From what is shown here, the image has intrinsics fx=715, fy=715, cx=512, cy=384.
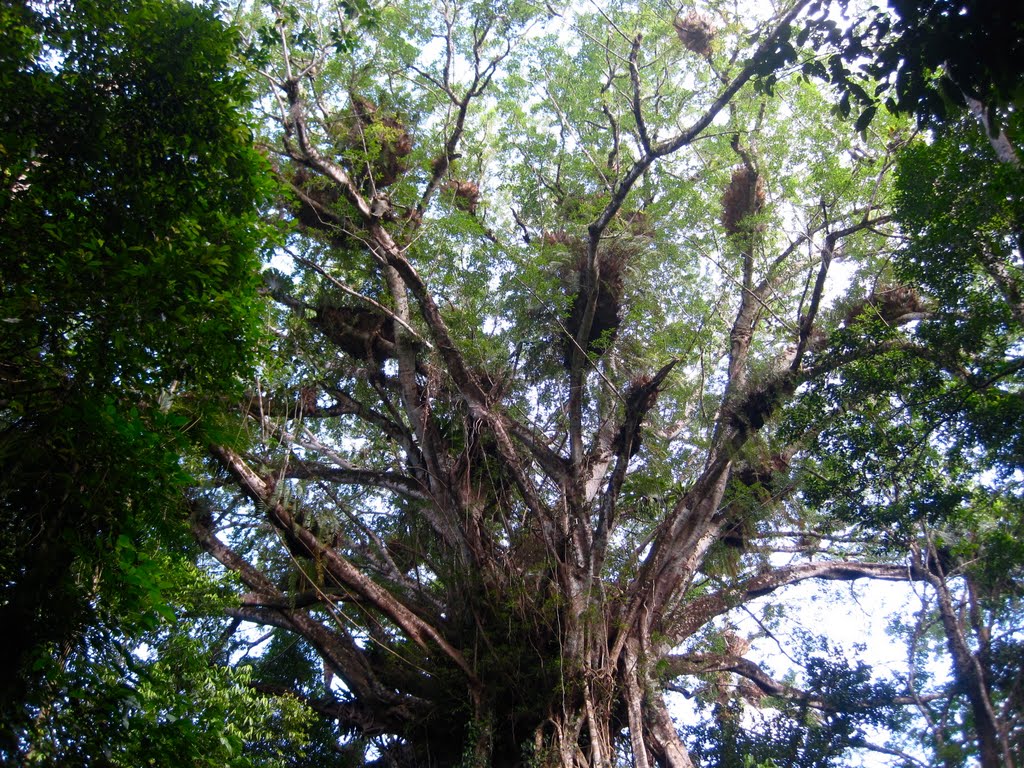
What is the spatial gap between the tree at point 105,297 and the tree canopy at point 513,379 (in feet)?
0.07

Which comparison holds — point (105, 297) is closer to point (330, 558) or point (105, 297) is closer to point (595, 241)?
point (330, 558)

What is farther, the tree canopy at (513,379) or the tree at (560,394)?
the tree at (560,394)

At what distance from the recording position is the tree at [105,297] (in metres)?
3.02

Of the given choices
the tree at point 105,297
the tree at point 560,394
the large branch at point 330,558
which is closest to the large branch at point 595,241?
the tree at point 560,394

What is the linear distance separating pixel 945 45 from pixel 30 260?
4092mm

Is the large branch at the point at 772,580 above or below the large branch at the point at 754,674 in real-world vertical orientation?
above

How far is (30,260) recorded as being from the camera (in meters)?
3.11

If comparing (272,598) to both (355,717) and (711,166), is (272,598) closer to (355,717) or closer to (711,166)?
(355,717)

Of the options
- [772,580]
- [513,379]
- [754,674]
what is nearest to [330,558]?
[513,379]

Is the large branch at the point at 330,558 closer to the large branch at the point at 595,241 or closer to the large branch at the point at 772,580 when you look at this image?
the large branch at the point at 595,241

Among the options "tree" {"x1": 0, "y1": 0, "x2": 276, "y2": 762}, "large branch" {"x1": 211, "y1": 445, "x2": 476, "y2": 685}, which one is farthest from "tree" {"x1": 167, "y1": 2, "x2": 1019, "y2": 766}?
"tree" {"x1": 0, "y1": 0, "x2": 276, "y2": 762}

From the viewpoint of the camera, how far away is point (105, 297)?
125 inches

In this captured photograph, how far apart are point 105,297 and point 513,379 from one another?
5857 mm

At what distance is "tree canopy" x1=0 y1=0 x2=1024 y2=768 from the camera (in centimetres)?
334
